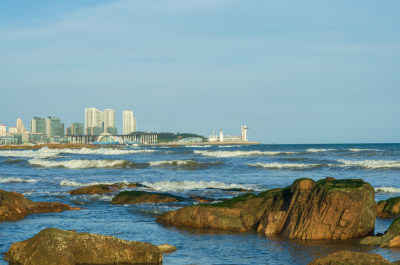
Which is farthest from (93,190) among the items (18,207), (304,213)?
(304,213)

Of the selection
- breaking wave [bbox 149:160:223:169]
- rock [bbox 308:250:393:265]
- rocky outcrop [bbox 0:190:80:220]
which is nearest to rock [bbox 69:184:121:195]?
rocky outcrop [bbox 0:190:80:220]

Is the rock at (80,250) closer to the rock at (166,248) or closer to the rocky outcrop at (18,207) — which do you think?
the rock at (166,248)

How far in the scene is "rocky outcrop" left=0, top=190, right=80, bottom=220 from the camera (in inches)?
594

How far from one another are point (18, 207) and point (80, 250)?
719 cm

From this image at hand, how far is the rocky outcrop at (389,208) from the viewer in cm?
1537

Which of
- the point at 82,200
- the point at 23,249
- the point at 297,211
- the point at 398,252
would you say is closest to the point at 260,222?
the point at 297,211

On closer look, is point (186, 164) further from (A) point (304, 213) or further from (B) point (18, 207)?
(A) point (304, 213)

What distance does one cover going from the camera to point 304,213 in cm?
1220

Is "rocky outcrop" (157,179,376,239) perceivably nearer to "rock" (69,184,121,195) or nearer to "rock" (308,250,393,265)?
"rock" (308,250,393,265)

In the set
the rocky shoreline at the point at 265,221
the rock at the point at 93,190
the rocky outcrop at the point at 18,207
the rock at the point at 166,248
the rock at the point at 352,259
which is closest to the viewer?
the rock at the point at 352,259

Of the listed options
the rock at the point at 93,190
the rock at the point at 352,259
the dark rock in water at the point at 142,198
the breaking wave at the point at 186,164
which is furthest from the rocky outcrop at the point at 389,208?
the breaking wave at the point at 186,164

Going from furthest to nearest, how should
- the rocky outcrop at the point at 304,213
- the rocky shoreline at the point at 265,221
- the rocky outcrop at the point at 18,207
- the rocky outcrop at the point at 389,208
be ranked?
the rocky outcrop at the point at 389,208
the rocky outcrop at the point at 18,207
the rocky outcrop at the point at 304,213
the rocky shoreline at the point at 265,221

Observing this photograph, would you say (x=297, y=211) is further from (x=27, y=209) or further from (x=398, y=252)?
(x=27, y=209)

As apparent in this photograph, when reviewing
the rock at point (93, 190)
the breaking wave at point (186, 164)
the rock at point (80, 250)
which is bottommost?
the breaking wave at point (186, 164)
